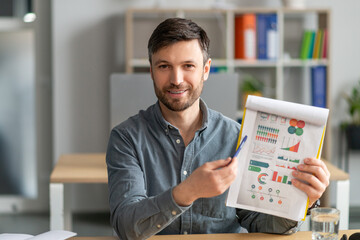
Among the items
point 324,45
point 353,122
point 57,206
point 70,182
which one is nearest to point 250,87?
point 324,45

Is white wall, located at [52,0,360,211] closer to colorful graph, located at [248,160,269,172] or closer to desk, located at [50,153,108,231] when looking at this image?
desk, located at [50,153,108,231]

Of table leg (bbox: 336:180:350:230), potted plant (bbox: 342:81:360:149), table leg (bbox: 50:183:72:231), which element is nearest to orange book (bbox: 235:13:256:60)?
potted plant (bbox: 342:81:360:149)

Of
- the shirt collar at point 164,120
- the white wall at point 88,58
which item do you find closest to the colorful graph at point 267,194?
the shirt collar at point 164,120

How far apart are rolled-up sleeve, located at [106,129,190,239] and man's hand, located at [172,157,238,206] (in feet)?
0.19

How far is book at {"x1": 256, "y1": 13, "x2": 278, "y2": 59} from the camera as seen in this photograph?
3.99 m

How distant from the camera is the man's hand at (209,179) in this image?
127 centimetres

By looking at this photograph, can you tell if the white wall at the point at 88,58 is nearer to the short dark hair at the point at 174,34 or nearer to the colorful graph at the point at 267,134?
the short dark hair at the point at 174,34

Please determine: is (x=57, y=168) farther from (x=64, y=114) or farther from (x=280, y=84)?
(x=280, y=84)

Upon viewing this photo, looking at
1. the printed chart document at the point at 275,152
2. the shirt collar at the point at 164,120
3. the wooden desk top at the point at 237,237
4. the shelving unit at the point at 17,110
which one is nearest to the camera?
the printed chart document at the point at 275,152

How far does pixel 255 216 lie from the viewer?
1.63 metres

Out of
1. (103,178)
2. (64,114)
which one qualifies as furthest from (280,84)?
(103,178)

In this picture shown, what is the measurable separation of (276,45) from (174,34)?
259 cm

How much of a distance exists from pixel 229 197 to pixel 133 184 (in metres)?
0.28

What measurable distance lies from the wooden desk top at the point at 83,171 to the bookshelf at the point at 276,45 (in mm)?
1154
